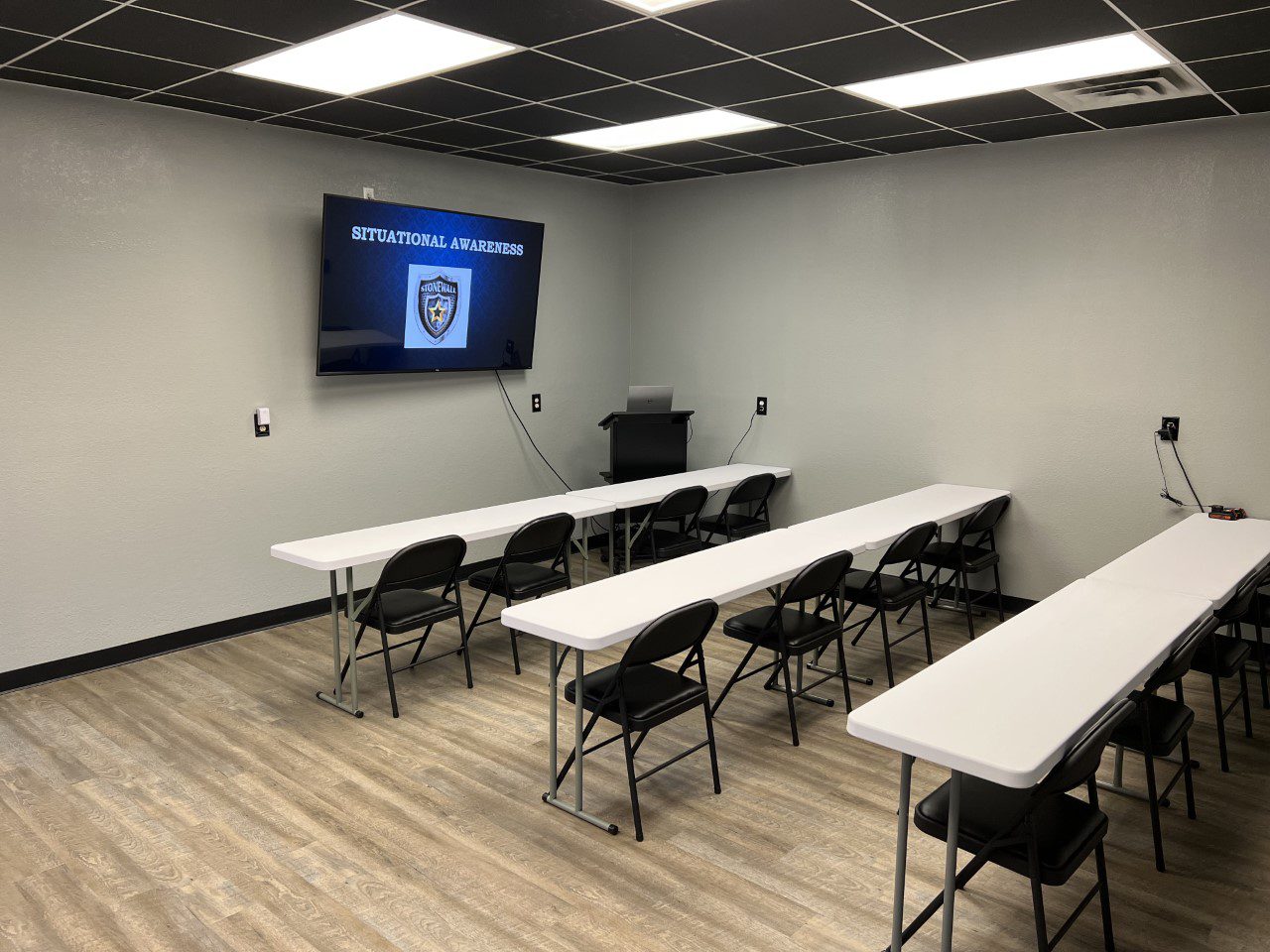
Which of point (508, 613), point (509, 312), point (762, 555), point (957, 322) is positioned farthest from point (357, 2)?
point (957, 322)

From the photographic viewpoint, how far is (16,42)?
358cm

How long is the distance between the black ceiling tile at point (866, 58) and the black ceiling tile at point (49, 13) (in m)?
2.44

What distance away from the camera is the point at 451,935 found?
2.71 m

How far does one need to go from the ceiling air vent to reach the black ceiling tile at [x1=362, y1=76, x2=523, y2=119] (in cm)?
250

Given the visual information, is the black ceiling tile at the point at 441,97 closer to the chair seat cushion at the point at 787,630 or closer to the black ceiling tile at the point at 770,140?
the black ceiling tile at the point at 770,140

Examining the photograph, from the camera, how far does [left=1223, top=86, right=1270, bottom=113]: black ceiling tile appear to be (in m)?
4.20

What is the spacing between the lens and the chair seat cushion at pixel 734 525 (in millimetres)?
6398

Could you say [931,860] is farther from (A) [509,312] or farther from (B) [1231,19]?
(A) [509,312]

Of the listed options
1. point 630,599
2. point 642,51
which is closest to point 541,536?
point 630,599

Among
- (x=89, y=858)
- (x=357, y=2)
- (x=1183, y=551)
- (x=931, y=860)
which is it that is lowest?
(x=89, y=858)

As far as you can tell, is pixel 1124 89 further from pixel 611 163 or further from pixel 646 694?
pixel 646 694

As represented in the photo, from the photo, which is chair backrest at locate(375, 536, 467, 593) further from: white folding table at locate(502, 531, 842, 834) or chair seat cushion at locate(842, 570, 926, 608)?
chair seat cushion at locate(842, 570, 926, 608)

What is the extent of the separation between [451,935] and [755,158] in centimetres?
497

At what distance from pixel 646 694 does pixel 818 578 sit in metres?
0.97
